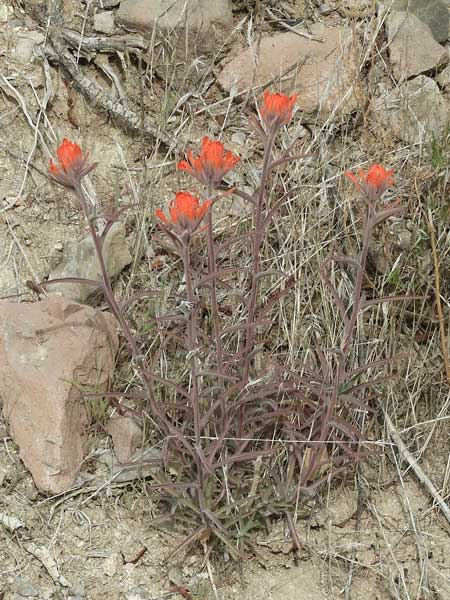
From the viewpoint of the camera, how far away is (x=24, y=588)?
9.30 ft

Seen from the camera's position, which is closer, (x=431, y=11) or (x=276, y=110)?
(x=276, y=110)

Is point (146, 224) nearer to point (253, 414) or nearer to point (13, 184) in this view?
point (13, 184)

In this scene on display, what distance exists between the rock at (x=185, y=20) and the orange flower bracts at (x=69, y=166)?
161 cm

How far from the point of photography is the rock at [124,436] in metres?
3.12

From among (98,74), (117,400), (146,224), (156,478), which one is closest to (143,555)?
(156,478)

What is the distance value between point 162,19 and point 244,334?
1.61 metres

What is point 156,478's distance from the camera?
9.66 ft

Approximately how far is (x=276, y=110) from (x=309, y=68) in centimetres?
163

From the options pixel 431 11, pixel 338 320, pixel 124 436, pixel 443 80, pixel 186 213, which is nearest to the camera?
pixel 186 213

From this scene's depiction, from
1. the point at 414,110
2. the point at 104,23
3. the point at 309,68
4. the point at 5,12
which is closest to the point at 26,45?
the point at 5,12

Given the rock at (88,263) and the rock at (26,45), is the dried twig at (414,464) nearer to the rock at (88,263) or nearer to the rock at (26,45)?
the rock at (88,263)

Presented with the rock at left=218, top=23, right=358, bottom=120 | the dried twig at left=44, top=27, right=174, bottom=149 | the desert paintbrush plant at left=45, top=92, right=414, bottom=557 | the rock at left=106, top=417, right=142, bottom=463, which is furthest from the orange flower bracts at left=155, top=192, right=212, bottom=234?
the rock at left=218, top=23, right=358, bottom=120

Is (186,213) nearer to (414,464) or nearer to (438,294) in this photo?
(438,294)

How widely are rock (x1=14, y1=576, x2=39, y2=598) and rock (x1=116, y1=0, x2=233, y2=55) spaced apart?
2387 mm
